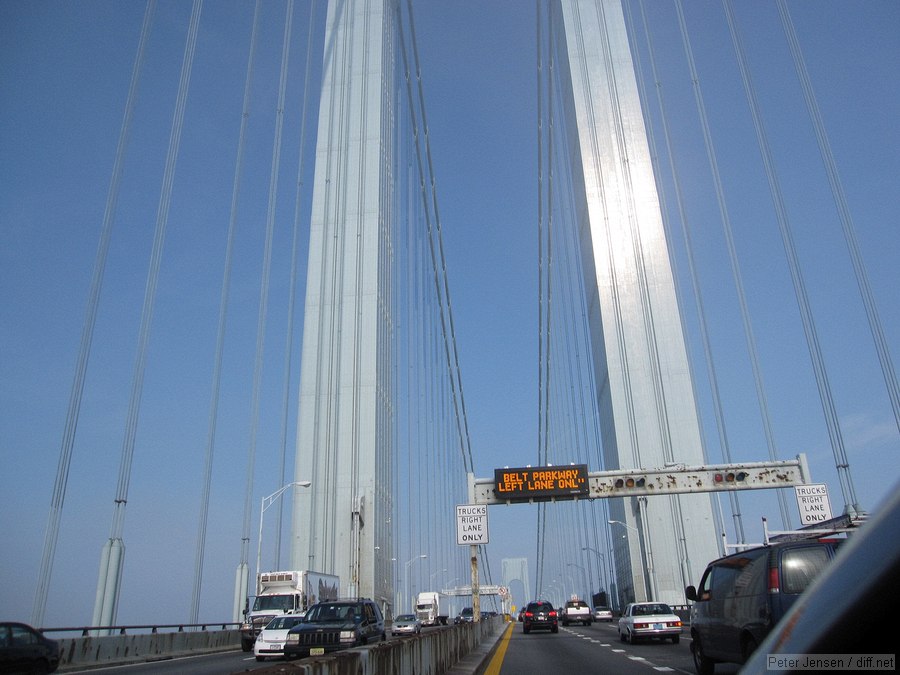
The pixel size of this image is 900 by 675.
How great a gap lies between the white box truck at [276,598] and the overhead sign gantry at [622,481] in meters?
9.33

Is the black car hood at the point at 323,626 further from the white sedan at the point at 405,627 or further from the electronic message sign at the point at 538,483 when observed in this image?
the white sedan at the point at 405,627

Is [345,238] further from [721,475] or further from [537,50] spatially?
[721,475]

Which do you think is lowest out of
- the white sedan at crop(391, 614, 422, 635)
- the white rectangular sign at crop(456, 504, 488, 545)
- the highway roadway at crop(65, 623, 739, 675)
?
the highway roadway at crop(65, 623, 739, 675)

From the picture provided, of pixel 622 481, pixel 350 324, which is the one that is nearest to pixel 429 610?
pixel 350 324

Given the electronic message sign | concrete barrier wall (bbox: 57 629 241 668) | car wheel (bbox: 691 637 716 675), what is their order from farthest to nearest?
the electronic message sign → concrete barrier wall (bbox: 57 629 241 668) → car wheel (bbox: 691 637 716 675)

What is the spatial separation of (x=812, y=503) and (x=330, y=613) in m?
25.3

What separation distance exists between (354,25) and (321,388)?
34.2 m

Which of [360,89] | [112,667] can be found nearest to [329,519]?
[112,667]

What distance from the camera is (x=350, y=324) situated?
193 ft

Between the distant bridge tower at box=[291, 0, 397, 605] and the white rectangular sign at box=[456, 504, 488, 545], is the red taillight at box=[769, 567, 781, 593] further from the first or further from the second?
the distant bridge tower at box=[291, 0, 397, 605]

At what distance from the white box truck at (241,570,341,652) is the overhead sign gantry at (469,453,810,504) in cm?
933

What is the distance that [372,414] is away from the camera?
56.1 meters

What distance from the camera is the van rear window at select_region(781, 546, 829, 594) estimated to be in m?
8.10

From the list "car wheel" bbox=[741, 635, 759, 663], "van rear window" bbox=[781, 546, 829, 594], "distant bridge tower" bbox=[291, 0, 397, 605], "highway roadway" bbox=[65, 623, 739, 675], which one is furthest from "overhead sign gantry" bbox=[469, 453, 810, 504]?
"van rear window" bbox=[781, 546, 829, 594]
